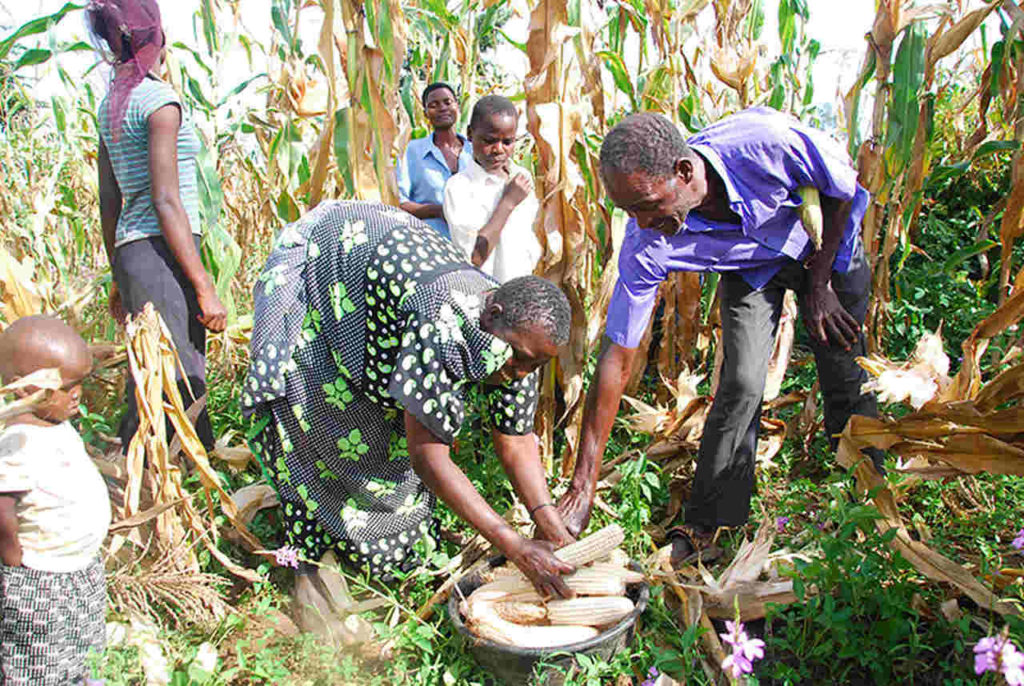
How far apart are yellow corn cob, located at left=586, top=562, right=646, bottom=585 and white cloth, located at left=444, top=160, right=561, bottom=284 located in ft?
4.45

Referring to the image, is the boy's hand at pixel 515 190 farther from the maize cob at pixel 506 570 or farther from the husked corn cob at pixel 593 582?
the husked corn cob at pixel 593 582

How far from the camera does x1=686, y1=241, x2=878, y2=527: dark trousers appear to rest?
102 inches

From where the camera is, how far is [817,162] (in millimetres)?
2387

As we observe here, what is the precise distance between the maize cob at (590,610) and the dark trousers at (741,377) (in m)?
0.63

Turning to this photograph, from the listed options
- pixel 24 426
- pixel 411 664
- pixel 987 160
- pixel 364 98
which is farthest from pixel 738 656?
pixel 987 160

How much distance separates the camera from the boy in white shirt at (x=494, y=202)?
317 cm

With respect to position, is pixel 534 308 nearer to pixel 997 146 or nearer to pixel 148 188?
pixel 148 188

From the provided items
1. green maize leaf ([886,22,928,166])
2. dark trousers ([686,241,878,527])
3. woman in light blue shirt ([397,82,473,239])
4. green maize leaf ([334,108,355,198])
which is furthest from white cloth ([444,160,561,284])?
green maize leaf ([886,22,928,166])

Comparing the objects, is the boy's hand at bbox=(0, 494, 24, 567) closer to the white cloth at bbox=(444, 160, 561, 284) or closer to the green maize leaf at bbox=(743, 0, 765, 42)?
the white cloth at bbox=(444, 160, 561, 284)

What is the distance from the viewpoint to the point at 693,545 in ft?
8.80

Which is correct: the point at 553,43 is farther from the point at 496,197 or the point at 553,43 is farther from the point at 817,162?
the point at 817,162

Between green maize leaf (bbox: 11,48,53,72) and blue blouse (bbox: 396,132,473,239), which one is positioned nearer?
green maize leaf (bbox: 11,48,53,72)

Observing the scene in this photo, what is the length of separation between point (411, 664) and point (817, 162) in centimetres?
186

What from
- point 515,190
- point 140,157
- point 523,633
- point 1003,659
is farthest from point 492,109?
point 1003,659
